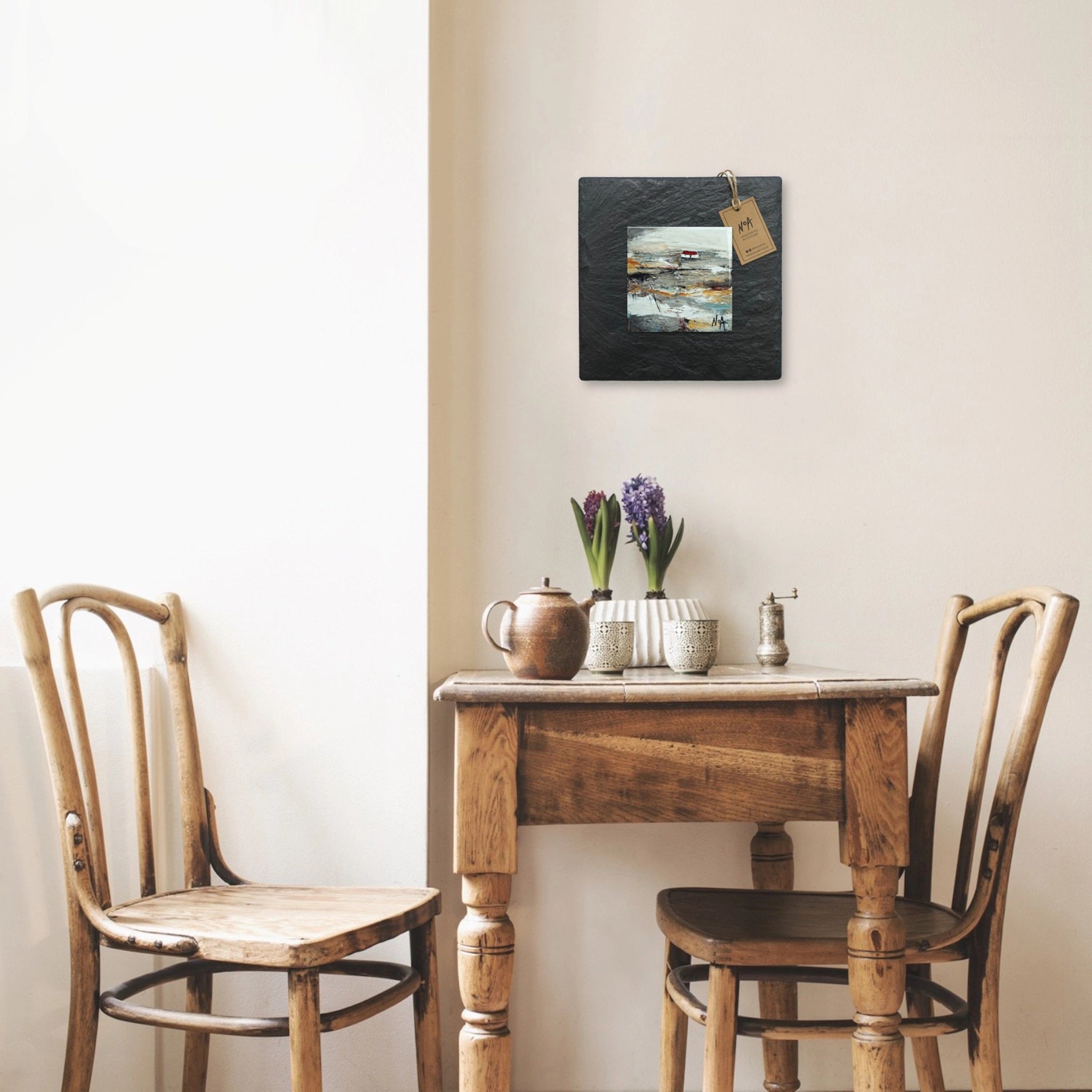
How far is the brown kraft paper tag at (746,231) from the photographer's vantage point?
197cm

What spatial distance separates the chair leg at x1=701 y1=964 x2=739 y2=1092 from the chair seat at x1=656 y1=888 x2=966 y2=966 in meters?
0.03

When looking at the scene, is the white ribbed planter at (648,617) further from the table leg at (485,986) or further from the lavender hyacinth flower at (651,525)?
the table leg at (485,986)

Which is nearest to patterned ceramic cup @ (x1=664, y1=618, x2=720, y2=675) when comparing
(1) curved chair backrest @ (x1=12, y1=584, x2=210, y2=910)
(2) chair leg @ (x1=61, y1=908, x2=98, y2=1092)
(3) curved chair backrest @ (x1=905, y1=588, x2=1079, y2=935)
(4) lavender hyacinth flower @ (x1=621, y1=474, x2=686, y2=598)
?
(4) lavender hyacinth flower @ (x1=621, y1=474, x2=686, y2=598)

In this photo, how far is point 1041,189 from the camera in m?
1.99

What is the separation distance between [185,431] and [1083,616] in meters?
1.71

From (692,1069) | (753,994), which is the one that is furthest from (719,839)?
(692,1069)

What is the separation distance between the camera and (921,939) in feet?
4.39

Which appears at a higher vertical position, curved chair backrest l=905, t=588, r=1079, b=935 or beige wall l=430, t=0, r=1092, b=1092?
beige wall l=430, t=0, r=1092, b=1092

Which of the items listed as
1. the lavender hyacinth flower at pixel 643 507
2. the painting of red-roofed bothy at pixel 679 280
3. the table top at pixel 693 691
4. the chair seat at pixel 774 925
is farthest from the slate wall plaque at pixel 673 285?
the chair seat at pixel 774 925

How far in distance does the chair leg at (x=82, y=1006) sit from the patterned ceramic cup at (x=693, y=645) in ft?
2.94

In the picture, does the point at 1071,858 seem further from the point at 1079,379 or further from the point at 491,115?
the point at 491,115

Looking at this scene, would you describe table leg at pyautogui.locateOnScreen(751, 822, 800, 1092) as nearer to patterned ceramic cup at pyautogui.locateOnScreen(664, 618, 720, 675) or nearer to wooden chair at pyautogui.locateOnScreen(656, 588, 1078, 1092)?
wooden chair at pyautogui.locateOnScreen(656, 588, 1078, 1092)

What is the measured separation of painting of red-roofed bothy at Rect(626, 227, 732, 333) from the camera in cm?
196

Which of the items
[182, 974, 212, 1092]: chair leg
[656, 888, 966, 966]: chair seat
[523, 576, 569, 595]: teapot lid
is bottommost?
[182, 974, 212, 1092]: chair leg
